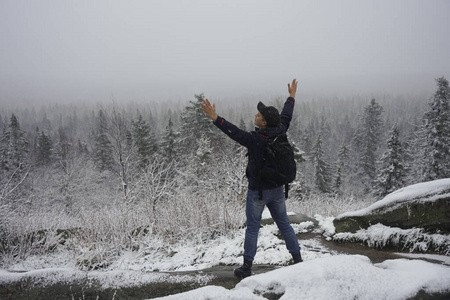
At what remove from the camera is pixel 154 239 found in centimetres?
593

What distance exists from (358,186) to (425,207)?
4494 centimetres

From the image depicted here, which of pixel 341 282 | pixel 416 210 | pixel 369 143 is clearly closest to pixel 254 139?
pixel 341 282

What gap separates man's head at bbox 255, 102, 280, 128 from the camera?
9.92 feet

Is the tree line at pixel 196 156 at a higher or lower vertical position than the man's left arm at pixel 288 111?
lower

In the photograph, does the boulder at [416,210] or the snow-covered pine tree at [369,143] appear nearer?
the boulder at [416,210]

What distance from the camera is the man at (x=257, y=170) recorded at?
2.96 meters

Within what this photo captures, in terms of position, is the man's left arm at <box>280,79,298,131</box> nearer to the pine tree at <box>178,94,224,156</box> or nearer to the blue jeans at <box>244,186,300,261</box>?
the blue jeans at <box>244,186,300,261</box>

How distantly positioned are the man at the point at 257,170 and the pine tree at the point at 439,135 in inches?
962

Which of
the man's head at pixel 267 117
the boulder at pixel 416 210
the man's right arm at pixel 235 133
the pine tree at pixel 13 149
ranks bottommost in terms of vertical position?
the pine tree at pixel 13 149

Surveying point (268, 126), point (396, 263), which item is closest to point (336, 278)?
point (396, 263)

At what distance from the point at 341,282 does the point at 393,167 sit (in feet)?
83.6

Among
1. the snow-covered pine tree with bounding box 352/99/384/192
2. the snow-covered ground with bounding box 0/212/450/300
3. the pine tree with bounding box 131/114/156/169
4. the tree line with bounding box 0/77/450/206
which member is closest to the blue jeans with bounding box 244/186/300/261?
the snow-covered ground with bounding box 0/212/450/300

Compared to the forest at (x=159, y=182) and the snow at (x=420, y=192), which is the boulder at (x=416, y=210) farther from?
the forest at (x=159, y=182)

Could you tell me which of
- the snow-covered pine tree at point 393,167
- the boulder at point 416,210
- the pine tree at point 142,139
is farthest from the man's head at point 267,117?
the pine tree at point 142,139
